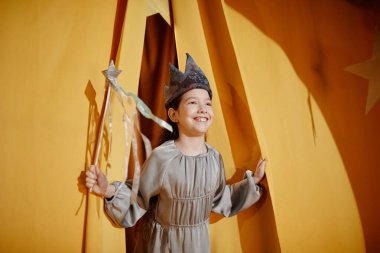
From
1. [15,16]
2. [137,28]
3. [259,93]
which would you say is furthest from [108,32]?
[259,93]

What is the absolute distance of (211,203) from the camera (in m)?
1.16

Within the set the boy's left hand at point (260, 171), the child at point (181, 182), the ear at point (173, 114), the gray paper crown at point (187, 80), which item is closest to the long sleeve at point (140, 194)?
the child at point (181, 182)

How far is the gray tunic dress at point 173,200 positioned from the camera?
1.06m

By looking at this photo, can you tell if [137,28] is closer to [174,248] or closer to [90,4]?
[90,4]

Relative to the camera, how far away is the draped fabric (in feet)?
3.21

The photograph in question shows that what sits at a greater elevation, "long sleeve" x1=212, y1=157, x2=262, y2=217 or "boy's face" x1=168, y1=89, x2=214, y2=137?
"boy's face" x1=168, y1=89, x2=214, y2=137

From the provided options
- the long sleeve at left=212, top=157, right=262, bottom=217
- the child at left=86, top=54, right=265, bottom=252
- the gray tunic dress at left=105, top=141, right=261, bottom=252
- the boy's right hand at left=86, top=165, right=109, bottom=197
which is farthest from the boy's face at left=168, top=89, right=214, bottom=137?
the boy's right hand at left=86, top=165, right=109, bottom=197

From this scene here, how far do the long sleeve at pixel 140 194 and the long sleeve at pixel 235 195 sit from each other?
280 millimetres

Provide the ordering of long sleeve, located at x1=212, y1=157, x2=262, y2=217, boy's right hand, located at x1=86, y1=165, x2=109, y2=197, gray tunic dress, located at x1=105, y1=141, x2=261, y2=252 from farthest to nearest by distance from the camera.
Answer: long sleeve, located at x1=212, y1=157, x2=262, y2=217, gray tunic dress, located at x1=105, y1=141, x2=261, y2=252, boy's right hand, located at x1=86, y1=165, x2=109, y2=197

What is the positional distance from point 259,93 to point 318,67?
38cm

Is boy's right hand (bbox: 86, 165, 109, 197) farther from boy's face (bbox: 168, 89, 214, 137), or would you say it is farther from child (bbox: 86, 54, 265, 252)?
boy's face (bbox: 168, 89, 214, 137)

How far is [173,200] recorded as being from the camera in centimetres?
107

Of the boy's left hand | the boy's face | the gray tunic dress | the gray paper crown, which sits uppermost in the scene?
the gray paper crown

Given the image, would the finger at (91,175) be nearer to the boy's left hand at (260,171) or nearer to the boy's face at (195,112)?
the boy's face at (195,112)
